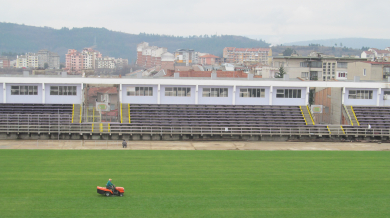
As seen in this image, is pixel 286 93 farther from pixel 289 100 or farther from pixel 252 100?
pixel 252 100

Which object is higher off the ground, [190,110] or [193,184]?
[190,110]

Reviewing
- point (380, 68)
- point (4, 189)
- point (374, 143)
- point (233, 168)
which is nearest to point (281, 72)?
point (380, 68)

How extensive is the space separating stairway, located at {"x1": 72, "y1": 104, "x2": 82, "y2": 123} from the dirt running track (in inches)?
155

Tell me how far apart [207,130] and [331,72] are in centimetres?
6618

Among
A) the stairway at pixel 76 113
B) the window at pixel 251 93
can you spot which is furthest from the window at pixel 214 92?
the stairway at pixel 76 113

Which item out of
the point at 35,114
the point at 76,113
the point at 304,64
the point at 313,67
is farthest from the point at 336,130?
the point at 304,64

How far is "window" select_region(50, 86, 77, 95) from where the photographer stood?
4769 cm

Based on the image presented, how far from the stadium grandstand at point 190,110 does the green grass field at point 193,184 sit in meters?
7.82

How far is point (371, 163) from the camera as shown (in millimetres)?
32969

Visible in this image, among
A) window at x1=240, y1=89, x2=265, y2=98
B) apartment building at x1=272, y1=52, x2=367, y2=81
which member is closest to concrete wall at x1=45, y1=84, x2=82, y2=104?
window at x1=240, y1=89, x2=265, y2=98

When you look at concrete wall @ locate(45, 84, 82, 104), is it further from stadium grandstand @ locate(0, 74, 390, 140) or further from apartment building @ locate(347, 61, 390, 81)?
apartment building @ locate(347, 61, 390, 81)

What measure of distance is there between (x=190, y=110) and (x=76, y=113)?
39.5 ft

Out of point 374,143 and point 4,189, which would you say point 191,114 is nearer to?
point 374,143

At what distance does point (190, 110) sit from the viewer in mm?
47469
